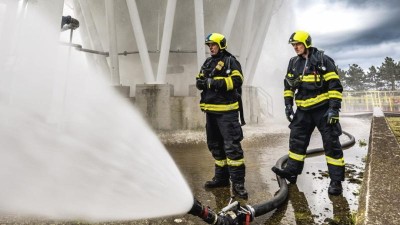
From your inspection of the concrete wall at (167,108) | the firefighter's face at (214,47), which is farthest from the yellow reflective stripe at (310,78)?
the concrete wall at (167,108)

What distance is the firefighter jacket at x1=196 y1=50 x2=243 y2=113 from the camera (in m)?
3.05

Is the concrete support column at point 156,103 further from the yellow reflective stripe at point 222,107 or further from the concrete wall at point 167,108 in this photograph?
the yellow reflective stripe at point 222,107

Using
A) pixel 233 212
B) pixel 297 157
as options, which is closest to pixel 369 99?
pixel 297 157

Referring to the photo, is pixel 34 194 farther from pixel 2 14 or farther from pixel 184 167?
pixel 2 14

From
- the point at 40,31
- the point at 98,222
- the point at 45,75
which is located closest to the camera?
the point at 98,222

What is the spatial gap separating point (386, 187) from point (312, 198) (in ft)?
2.29

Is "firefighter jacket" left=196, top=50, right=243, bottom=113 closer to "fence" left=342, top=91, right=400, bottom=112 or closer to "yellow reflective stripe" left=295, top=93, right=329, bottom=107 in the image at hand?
"yellow reflective stripe" left=295, top=93, right=329, bottom=107

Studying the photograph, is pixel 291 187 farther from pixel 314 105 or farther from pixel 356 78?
pixel 356 78

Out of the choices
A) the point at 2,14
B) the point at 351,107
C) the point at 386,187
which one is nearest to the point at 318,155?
the point at 386,187

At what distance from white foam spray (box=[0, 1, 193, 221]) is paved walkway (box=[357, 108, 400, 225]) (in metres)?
1.27

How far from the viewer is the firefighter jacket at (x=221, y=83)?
305cm

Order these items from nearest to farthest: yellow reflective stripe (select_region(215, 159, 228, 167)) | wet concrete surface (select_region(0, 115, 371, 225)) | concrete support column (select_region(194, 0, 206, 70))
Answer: wet concrete surface (select_region(0, 115, 371, 225)), yellow reflective stripe (select_region(215, 159, 228, 167)), concrete support column (select_region(194, 0, 206, 70))

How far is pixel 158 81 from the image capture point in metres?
8.48

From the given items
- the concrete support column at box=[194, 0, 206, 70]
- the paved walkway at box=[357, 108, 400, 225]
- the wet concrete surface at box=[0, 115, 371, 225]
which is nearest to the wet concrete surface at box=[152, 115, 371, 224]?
the wet concrete surface at box=[0, 115, 371, 225]
